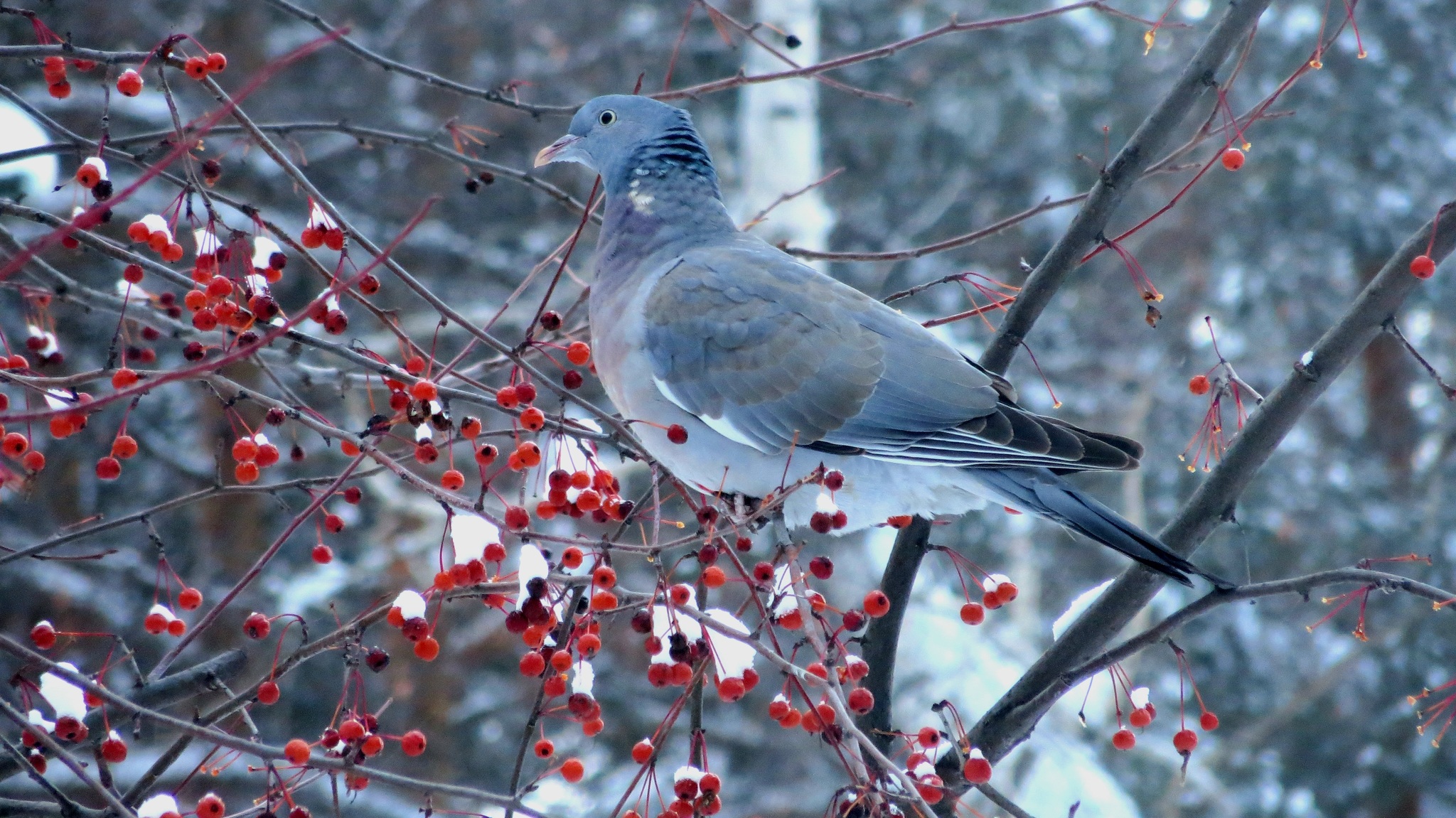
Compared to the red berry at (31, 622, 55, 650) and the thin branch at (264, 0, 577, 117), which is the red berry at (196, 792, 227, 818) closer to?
the red berry at (31, 622, 55, 650)

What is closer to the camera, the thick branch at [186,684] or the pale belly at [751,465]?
the thick branch at [186,684]

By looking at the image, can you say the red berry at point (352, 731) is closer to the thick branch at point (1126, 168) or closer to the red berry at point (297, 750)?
the red berry at point (297, 750)

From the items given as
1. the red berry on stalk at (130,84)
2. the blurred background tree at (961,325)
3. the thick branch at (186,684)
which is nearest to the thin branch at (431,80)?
the red berry on stalk at (130,84)

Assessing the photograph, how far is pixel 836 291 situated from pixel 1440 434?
295 inches

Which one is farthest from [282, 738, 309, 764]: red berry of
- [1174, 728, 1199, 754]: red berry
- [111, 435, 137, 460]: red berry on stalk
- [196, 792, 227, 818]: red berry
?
[1174, 728, 1199, 754]: red berry

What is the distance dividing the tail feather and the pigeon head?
1.36 metres

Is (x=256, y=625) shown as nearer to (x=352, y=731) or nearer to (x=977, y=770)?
(x=352, y=731)

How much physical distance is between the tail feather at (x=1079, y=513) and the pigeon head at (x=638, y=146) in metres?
1.36

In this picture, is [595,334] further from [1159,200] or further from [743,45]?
[1159,200]

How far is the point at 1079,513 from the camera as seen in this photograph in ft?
8.52

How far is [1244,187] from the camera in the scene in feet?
32.3

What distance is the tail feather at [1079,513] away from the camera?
2170mm

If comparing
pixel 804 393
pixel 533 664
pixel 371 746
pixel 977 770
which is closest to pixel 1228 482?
pixel 977 770

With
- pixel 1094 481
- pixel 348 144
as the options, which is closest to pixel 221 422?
pixel 348 144
